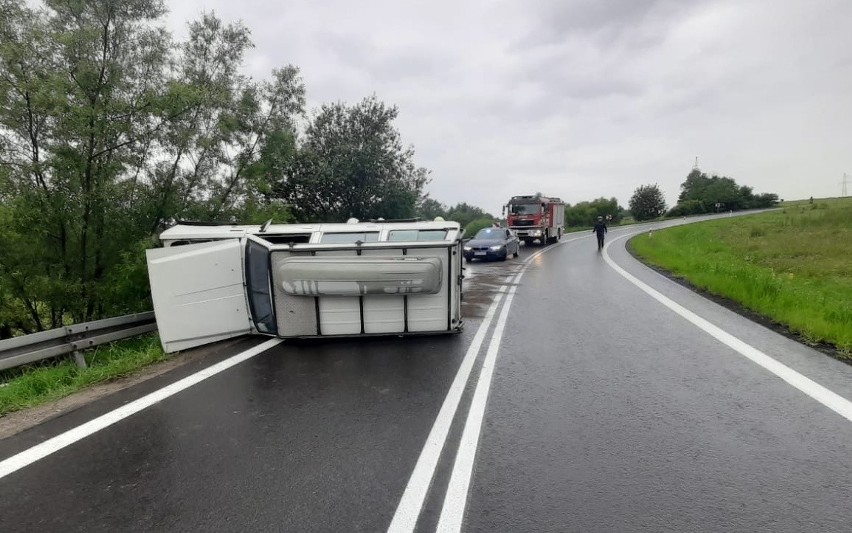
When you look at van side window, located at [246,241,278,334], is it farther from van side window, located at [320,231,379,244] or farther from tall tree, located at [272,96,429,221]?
tall tree, located at [272,96,429,221]

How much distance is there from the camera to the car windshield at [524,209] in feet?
95.0

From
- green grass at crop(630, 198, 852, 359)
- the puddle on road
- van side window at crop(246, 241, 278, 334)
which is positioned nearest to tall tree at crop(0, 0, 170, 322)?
van side window at crop(246, 241, 278, 334)

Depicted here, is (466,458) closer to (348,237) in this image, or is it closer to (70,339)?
(348,237)

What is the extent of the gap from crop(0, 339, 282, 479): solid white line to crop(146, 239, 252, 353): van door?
0.90 m

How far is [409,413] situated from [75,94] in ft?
32.3

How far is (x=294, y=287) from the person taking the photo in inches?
246

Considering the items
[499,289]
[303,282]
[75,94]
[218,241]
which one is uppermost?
[75,94]

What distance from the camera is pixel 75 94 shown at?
916cm

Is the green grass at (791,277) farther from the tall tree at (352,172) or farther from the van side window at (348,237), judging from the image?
the tall tree at (352,172)

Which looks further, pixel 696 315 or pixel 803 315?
pixel 696 315

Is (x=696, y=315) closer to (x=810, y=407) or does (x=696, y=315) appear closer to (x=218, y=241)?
Result: (x=810, y=407)

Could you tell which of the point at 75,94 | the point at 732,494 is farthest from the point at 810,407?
the point at 75,94

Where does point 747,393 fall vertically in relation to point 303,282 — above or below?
below

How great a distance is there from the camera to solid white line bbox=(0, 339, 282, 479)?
3.46 meters
